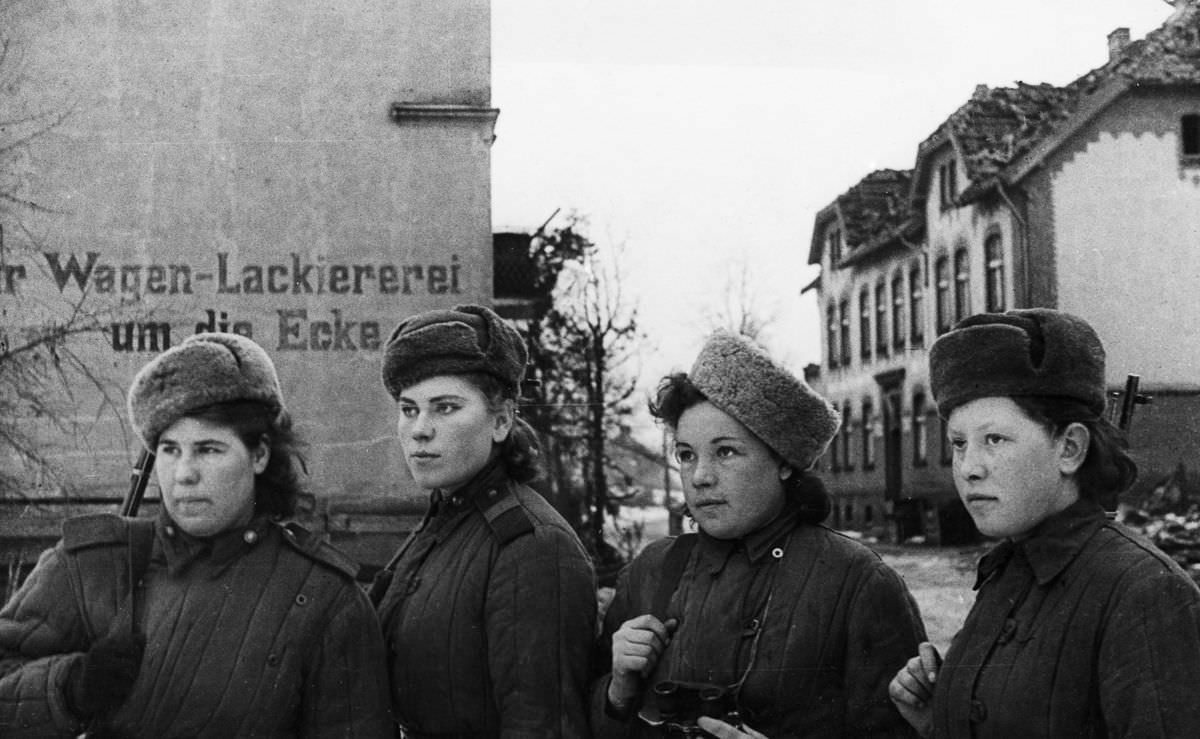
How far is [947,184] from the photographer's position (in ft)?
35.1

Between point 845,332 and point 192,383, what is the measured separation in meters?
8.74

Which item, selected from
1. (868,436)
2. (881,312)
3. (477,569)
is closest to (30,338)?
(868,436)

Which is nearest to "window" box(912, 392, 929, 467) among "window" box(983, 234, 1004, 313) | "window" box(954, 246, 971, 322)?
"window" box(954, 246, 971, 322)

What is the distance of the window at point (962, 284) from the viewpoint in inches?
388

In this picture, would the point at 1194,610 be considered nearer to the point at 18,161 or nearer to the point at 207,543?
the point at 207,543

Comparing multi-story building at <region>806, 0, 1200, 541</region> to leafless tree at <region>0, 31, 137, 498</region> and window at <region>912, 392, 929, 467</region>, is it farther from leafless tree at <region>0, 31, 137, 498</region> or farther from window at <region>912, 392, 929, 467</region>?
leafless tree at <region>0, 31, 137, 498</region>

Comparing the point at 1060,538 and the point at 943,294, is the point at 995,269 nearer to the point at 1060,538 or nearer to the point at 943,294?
the point at 943,294

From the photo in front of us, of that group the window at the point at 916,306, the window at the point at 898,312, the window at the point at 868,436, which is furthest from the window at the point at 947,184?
the window at the point at 868,436

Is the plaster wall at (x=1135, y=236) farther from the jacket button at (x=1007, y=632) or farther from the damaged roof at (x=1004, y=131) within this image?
the jacket button at (x=1007, y=632)

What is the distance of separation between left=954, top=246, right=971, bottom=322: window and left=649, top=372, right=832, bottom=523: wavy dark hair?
7044 mm

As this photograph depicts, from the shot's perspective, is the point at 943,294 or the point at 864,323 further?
→ the point at 864,323

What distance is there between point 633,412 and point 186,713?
8.90m

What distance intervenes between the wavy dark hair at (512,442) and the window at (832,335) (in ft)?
23.6

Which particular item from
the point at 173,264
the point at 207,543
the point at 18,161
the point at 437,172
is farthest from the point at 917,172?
the point at 207,543
